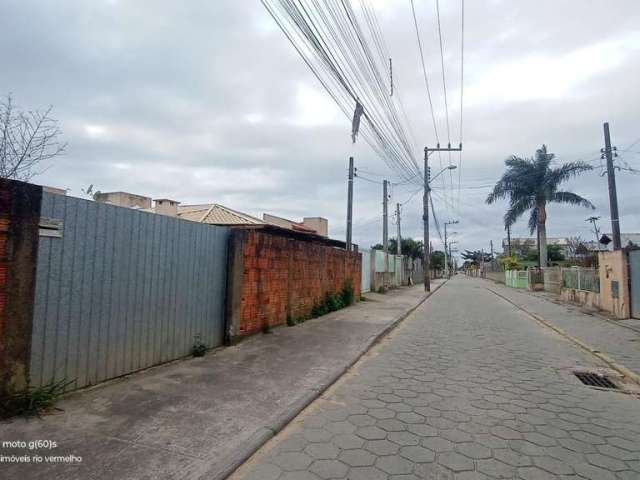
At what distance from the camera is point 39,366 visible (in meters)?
3.92

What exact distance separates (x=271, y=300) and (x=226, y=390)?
159 inches

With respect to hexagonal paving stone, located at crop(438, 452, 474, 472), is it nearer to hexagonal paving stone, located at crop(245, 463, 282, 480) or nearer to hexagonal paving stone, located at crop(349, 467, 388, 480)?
hexagonal paving stone, located at crop(349, 467, 388, 480)

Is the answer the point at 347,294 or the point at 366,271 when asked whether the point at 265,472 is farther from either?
the point at 366,271

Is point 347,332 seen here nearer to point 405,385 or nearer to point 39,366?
point 405,385

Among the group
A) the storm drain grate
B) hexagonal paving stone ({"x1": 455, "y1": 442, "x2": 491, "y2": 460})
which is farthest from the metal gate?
hexagonal paving stone ({"x1": 455, "y1": 442, "x2": 491, "y2": 460})

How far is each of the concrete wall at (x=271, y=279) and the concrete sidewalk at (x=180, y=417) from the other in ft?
3.70

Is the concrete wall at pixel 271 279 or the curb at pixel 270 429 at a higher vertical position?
the concrete wall at pixel 271 279

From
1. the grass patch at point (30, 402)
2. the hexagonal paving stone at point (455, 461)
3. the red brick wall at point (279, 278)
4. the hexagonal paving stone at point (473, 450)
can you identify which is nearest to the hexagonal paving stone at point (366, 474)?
the hexagonal paving stone at point (455, 461)

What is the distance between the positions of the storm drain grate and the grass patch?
659 cm

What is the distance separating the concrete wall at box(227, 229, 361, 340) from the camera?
287 inches

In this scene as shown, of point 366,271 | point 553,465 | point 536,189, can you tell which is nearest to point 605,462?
point 553,465

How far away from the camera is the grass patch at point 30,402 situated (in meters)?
3.57

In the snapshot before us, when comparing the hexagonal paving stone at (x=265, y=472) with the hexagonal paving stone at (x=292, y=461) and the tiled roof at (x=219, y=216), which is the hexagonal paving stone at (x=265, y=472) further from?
the tiled roof at (x=219, y=216)

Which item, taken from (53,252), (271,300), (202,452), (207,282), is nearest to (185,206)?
(271,300)
